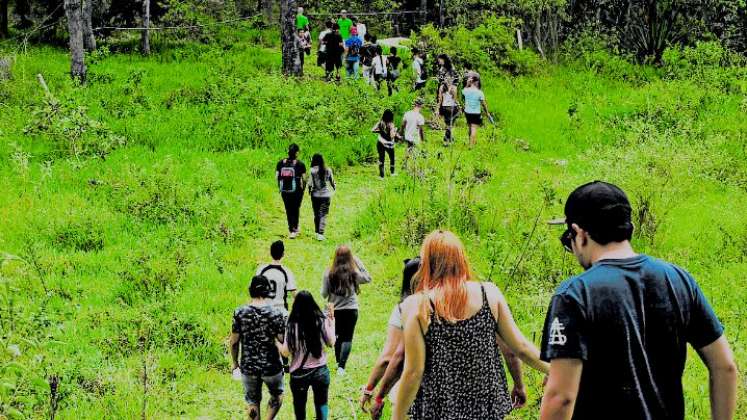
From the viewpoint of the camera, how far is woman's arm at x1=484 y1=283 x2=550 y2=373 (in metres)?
4.47

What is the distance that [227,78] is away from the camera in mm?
21266

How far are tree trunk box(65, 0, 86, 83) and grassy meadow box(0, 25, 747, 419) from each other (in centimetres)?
45

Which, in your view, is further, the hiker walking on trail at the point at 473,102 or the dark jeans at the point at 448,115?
the dark jeans at the point at 448,115

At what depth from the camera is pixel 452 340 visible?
441cm

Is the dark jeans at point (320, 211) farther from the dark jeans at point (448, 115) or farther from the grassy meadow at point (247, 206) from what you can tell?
the dark jeans at point (448, 115)

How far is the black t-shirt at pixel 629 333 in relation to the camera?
11.0 ft

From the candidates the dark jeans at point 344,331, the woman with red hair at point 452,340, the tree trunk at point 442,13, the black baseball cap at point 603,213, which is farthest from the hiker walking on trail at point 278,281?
the tree trunk at point 442,13

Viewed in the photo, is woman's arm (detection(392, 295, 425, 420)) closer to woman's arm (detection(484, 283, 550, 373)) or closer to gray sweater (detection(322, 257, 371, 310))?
woman's arm (detection(484, 283, 550, 373))

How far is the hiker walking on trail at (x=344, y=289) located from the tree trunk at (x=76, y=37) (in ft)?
45.3

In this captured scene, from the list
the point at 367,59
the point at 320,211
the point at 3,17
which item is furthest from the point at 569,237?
the point at 3,17

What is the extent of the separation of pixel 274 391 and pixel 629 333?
14.3ft

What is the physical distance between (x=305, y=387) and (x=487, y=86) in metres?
17.9

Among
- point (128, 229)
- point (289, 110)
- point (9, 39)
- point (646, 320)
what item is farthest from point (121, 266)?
point (9, 39)

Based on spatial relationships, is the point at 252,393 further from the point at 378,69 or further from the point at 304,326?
the point at 378,69
